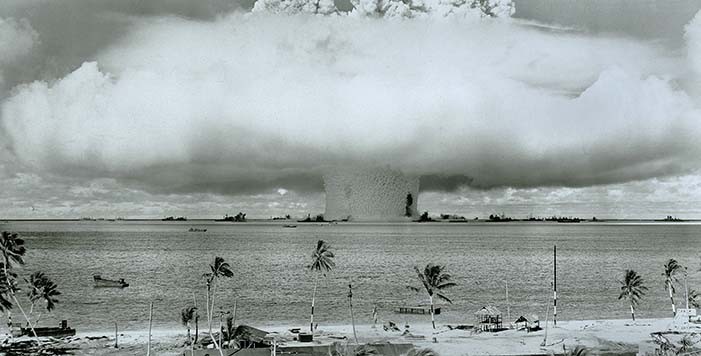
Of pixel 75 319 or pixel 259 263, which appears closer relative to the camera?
pixel 75 319

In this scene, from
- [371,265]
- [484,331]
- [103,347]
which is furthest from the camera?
[371,265]

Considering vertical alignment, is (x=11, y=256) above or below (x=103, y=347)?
above

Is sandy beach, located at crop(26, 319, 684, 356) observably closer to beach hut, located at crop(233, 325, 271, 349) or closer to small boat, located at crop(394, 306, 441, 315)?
beach hut, located at crop(233, 325, 271, 349)

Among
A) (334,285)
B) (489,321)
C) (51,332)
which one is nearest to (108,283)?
(334,285)

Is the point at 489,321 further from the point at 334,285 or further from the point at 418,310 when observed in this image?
the point at 334,285

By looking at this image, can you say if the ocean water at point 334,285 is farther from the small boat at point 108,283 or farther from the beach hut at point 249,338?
the beach hut at point 249,338

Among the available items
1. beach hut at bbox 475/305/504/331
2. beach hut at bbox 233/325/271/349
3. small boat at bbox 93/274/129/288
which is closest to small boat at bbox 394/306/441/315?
beach hut at bbox 475/305/504/331

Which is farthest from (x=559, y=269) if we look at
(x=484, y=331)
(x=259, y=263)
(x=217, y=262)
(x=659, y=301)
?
(x=217, y=262)

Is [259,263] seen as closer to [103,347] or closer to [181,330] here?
[181,330]

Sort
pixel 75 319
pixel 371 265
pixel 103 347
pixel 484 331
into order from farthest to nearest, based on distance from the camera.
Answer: pixel 371 265 < pixel 75 319 < pixel 484 331 < pixel 103 347
